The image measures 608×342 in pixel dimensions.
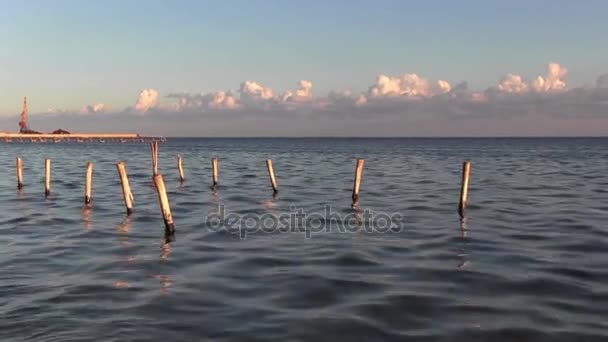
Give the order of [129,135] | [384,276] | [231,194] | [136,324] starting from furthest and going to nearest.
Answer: [129,135] < [231,194] < [384,276] < [136,324]

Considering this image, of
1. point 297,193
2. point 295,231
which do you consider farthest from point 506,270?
point 297,193

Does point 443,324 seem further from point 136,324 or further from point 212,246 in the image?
point 212,246

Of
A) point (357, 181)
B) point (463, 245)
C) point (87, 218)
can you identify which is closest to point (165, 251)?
point (87, 218)

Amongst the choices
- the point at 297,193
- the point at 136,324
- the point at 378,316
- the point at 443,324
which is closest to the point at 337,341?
the point at 378,316

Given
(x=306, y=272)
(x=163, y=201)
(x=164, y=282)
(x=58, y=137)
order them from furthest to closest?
1. (x=58, y=137)
2. (x=163, y=201)
3. (x=306, y=272)
4. (x=164, y=282)

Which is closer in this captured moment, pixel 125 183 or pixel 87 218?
pixel 125 183

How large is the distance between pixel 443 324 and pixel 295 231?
405 inches

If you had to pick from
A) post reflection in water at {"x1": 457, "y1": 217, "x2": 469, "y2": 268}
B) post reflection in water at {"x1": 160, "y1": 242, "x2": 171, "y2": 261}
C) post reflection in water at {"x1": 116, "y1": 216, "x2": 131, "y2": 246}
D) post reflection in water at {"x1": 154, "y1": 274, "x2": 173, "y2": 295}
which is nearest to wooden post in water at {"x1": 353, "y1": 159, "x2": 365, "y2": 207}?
post reflection in water at {"x1": 457, "y1": 217, "x2": 469, "y2": 268}

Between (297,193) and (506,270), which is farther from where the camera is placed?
(297,193)

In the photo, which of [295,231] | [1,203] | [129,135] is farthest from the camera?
[129,135]

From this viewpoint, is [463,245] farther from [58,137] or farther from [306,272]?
[58,137]

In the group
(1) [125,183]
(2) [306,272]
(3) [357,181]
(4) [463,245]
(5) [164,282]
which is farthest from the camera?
(3) [357,181]

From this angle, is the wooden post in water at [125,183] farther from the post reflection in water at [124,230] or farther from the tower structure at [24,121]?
the tower structure at [24,121]

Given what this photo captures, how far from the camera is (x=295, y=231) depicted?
1969cm
